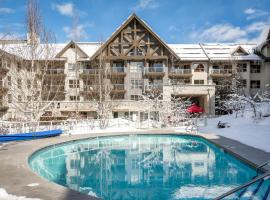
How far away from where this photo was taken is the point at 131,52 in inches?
1604

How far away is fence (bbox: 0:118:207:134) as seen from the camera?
2186 cm

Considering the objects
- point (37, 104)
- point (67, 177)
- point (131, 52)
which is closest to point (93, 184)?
point (67, 177)

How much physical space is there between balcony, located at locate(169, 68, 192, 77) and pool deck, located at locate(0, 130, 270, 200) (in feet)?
74.8

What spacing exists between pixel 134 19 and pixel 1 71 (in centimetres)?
2020

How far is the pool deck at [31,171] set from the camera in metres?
7.45

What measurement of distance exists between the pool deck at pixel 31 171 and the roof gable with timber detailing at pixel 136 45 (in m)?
23.7

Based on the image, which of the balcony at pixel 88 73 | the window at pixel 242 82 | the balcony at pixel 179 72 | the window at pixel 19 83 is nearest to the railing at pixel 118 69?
the balcony at pixel 88 73

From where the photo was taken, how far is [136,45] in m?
40.3

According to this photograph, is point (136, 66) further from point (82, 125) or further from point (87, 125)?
point (82, 125)

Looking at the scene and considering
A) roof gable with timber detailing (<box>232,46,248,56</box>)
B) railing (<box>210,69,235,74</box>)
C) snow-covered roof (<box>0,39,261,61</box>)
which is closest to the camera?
snow-covered roof (<box>0,39,261,61</box>)

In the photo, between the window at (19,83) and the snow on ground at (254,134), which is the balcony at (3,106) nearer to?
the window at (19,83)

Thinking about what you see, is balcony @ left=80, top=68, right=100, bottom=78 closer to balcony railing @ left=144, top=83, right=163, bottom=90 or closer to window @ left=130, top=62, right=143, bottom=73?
window @ left=130, top=62, right=143, bottom=73

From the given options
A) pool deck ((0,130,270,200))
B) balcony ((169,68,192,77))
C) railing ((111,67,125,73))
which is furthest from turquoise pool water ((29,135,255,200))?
railing ((111,67,125,73))

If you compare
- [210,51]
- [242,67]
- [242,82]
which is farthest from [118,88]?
[242,67]
